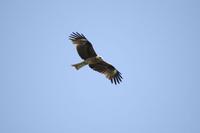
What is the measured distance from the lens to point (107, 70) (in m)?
14.4

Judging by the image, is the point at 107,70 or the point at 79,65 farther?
the point at 107,70

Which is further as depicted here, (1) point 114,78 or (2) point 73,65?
(1) point 114,78

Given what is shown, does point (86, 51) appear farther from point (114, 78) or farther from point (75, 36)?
point (114, 78)

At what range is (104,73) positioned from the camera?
14.4m

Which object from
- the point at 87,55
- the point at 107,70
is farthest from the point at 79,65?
the point at 107,70

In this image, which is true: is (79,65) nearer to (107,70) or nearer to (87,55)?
(87,55)

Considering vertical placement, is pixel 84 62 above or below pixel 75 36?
below

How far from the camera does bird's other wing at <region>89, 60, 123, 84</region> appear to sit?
46.3 feet

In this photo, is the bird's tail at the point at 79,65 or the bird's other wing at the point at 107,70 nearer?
the bird's tail at the point at 79,65

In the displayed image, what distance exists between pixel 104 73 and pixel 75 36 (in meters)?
2.23

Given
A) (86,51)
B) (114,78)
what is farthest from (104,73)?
(86,51)

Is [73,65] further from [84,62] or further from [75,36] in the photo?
[75,36]

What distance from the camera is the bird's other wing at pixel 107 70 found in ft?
46.3

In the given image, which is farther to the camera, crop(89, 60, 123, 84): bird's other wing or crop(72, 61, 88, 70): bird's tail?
crop(89, 60, 123, 84): bird's other wing
